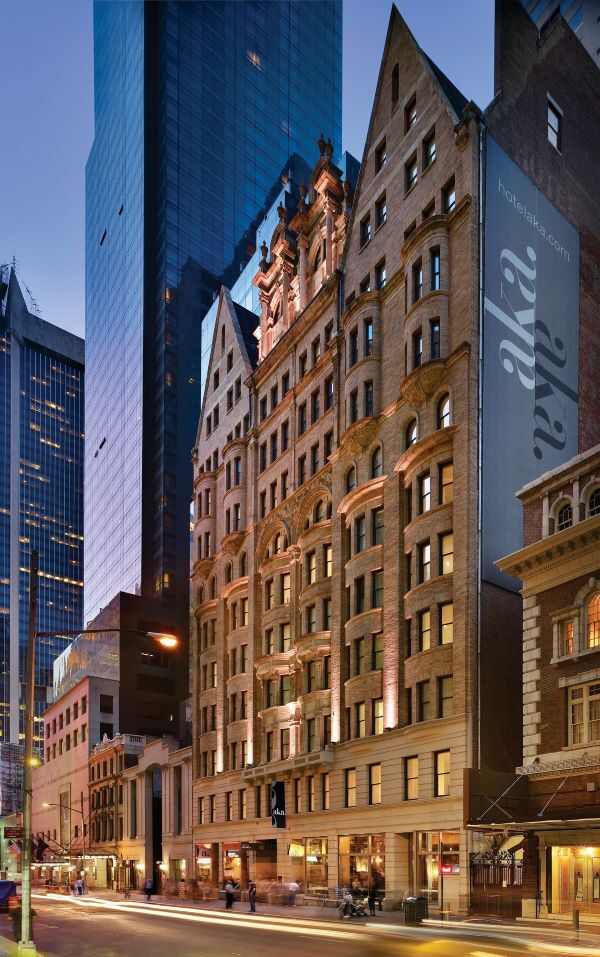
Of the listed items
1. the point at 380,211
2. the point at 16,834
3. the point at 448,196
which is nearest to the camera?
the point at 16,834

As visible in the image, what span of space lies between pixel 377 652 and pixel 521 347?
16.6 m

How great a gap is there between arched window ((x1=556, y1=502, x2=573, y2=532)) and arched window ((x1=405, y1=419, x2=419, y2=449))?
12.0 m

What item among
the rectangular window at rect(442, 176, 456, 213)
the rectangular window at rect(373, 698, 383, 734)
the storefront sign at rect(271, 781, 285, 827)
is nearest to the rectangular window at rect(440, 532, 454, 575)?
the rectangular window at rect(373, 698, 383, 734)

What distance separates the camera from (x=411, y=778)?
43156 millimetres

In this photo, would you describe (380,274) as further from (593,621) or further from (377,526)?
(593,621)

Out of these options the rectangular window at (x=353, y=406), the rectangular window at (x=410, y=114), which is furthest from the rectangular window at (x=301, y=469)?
the rectangular window at (x=410, y=114)

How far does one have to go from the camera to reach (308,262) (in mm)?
64750

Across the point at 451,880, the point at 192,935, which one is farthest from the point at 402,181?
the point at 192,935

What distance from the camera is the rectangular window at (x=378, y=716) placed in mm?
46656

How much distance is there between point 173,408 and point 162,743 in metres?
89.5

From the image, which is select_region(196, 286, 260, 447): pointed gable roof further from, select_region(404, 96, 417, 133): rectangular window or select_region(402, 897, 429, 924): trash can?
select_region(402, 897, 429, 924): trash can

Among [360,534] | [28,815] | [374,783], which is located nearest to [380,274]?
[360,534]

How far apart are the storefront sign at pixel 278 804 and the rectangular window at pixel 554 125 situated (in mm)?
39744

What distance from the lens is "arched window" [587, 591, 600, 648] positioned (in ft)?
107
